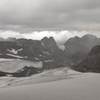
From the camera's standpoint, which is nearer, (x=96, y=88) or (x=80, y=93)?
Answer: (x=80, y=93)

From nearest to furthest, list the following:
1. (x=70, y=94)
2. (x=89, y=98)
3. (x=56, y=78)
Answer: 1. (x=89, y=98)
2. (x=70, y=94)
3. (x=56, y=78)

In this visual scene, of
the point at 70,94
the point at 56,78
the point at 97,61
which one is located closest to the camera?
the point at 70,94

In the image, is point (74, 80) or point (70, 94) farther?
point (74, 80)

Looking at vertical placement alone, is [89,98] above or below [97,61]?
above

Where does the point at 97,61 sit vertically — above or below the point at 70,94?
below

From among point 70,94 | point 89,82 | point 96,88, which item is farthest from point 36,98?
point 89,82

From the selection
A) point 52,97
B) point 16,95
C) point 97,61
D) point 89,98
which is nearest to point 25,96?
point 16,95

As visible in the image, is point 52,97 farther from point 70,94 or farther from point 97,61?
point 97,61

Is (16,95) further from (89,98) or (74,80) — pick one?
(74,80)

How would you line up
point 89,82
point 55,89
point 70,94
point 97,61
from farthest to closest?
1. point 97,61
2. point 89,82
3. point 55,89
4. point 70,94
